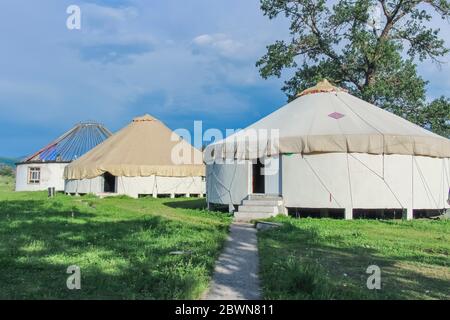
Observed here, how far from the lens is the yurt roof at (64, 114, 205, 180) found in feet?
76.4

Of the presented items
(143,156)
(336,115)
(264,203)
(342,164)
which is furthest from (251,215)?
(143,156)

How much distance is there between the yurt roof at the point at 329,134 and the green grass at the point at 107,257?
12.1 ft

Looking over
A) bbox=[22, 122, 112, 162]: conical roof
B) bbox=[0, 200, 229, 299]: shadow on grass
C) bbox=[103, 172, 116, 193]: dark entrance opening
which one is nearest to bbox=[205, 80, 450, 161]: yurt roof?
bbox=[0, 200, 229, 299]: shadow on grass

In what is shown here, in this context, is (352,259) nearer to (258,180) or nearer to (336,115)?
(336,115)

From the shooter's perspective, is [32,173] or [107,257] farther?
[32,173]

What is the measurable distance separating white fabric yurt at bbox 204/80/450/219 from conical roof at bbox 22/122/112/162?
2105 centimetres

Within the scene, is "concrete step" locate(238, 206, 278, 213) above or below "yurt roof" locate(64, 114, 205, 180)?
below

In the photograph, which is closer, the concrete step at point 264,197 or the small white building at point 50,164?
the concrete step at point 264,197

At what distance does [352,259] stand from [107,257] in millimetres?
3263

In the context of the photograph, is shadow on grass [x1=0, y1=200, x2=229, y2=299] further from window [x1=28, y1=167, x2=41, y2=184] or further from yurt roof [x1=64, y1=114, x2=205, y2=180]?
window [x1=28, y1=167, x2=41, y2=184]

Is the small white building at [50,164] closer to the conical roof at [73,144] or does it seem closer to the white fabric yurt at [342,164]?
the conical roof at [73,144]

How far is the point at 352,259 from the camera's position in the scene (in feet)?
22.0

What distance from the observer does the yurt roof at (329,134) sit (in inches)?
486

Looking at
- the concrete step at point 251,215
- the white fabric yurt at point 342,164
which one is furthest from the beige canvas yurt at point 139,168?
the concrete step at point 251,215
